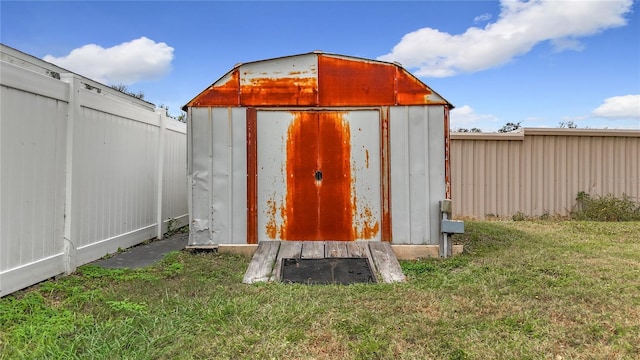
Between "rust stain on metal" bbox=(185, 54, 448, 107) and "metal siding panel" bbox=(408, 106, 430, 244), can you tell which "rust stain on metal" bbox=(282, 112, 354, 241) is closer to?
"rust stain on metal" bbox=(185, 54, 448, 107)

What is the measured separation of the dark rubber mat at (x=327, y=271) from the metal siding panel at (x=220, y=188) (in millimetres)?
1170

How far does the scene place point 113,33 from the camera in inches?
447

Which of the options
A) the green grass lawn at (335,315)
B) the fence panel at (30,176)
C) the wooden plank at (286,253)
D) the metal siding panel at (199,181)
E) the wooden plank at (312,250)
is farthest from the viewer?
the metal siding panel at (199,181)

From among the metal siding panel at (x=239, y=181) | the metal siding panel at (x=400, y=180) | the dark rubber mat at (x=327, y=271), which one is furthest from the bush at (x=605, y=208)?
the metal siding panel at (x=239, y=181)

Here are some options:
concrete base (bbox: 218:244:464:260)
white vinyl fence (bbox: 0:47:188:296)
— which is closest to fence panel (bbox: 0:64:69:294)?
white vinyl fence (bbox: 0:47:188:296)

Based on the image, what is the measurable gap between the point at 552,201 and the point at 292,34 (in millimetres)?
7387

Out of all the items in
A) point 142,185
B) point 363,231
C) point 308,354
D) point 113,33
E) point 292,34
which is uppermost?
point 113,33

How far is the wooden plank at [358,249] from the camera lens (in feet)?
16.3

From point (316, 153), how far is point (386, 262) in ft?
5.82

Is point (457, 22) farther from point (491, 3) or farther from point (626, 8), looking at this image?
point (626, 8)

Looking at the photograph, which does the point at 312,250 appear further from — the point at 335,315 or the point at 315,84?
the point at 315,84

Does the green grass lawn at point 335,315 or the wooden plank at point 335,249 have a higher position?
the wooden plank at point 335,249

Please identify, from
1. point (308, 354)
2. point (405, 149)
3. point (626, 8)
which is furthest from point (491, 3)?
point (308, 354)

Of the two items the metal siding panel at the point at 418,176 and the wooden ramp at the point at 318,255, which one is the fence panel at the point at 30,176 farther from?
the metal siding panel at the point at 418,176
